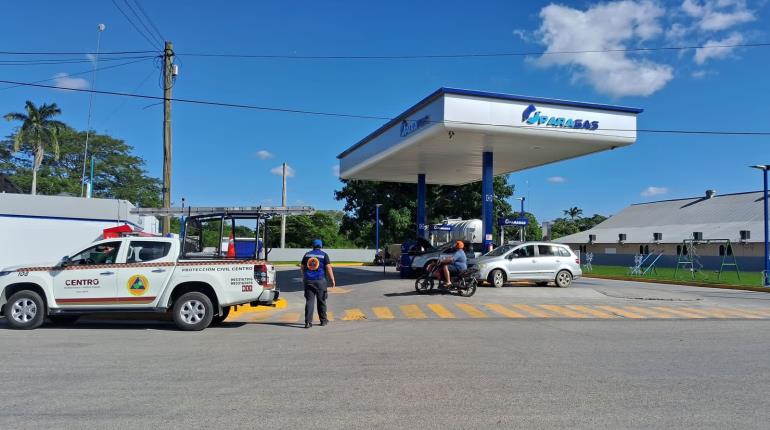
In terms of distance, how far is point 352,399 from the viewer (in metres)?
6.11

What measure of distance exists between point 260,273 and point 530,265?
12620mm

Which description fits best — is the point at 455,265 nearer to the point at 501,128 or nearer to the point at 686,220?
the point at 501,128

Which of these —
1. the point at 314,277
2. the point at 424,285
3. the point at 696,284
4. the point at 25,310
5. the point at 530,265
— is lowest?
the point at 25,310

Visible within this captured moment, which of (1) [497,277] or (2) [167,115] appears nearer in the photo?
(2) [167,115]

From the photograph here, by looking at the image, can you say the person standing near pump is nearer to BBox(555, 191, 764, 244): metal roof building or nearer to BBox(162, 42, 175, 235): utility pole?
BBox(162, 42, 175, 235): utility pole

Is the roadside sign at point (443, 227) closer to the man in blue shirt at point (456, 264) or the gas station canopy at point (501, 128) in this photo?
the gas station canopy at point (501, 128)

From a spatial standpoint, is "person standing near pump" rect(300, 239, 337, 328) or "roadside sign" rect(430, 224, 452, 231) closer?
"person standing near pump" rect(300, 239, 337, 328)

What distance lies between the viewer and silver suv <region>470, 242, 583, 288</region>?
2128 centimetres

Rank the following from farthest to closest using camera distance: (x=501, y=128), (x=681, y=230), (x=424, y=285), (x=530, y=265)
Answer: (x=681, y=230) < (x=530, y=265) < (x=501, y=128) < (x=424, y=285)

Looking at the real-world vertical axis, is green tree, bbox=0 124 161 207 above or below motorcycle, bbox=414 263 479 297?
above

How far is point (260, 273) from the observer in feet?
38.2

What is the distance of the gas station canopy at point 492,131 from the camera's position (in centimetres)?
2067

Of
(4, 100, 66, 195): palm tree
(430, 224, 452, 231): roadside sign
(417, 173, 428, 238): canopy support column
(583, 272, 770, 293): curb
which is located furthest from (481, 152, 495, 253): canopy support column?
(4, 100, 66, 195): palm tree

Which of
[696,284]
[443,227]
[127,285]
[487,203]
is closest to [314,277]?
[127,285]
